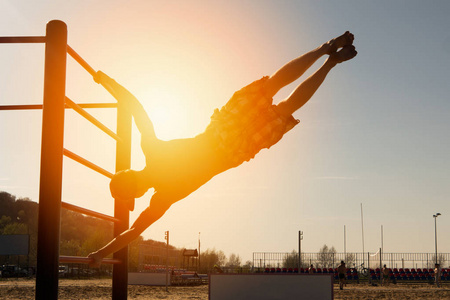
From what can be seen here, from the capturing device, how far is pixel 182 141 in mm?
3979

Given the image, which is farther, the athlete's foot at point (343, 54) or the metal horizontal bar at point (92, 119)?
the athlete's foot at point (343, 54)

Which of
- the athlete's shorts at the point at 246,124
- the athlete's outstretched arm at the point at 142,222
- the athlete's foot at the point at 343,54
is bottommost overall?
the athlete's outstretched arm at the point at 142,222

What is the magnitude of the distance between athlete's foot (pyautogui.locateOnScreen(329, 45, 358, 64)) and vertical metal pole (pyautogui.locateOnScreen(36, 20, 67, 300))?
2.11 metres

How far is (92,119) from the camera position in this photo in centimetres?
426

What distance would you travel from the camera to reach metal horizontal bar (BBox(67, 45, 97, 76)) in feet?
12.6

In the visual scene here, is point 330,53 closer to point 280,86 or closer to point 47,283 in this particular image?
point 280,86

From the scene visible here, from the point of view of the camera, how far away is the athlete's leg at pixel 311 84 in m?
4.28

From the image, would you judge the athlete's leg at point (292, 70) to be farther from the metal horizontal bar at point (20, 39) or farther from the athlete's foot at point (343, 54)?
the metal horizontal bar at point (20, 39)

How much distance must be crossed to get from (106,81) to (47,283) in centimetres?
164

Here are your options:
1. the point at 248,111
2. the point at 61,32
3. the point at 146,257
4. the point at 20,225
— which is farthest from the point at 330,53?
the point at 20,225

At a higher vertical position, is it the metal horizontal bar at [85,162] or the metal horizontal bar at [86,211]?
the metal horizontal bar at [85,162]

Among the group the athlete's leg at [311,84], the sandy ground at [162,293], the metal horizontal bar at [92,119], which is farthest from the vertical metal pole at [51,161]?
the sandy ground at [162,293]

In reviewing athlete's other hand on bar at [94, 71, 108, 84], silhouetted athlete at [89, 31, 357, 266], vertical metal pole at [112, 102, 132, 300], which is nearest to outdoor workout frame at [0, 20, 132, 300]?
athlete's other hand on bar at [94, 71, 108, 84]

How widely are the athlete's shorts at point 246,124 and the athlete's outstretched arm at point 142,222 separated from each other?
592mm
